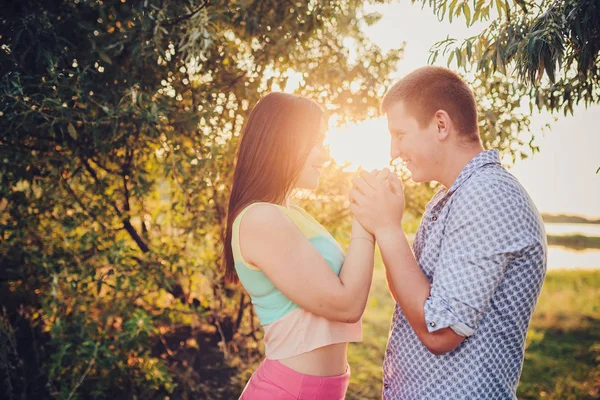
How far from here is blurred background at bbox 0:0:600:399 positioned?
10.6 feet

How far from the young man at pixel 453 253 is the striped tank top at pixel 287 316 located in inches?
8.7

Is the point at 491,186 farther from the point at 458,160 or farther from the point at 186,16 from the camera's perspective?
the point at 186,16

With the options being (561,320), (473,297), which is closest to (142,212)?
(473,297)

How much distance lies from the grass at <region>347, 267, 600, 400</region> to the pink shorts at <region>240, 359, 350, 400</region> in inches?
124

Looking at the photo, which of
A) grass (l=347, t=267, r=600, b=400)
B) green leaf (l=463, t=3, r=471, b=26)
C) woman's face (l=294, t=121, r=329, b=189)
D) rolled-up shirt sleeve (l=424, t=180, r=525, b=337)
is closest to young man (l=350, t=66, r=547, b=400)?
rolled-up shirt sleeve (l=424, t=180, r=525, b=337)

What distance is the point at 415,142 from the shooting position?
1745 millimetres

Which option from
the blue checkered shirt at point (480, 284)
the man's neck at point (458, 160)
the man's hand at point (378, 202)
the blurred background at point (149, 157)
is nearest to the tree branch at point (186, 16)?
the blurred background at point (149, 157)

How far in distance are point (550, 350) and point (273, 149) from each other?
20.5 feet

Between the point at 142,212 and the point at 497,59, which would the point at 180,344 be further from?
the point at 497,59

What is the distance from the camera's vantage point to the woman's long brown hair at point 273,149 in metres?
1.90

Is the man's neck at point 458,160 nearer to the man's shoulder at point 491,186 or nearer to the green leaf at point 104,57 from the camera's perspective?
the man's shoulder at point 491,186

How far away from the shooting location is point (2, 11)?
321 cm

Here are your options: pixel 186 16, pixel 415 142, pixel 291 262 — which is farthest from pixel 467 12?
pixel 186 16

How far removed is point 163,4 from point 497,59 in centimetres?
221
